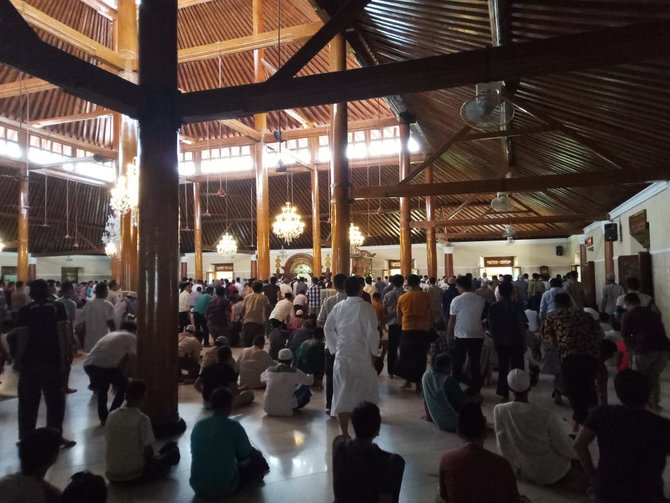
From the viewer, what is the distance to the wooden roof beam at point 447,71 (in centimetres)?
307

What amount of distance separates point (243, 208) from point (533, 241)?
39.8 feet

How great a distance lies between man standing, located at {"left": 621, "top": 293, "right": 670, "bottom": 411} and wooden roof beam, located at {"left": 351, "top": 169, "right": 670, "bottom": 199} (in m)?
2.85

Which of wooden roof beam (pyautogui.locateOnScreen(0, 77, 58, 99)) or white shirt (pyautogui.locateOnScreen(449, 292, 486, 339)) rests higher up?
wooden roof beam (pyautogui.locateOnScreen(0, 77, 58, 99))

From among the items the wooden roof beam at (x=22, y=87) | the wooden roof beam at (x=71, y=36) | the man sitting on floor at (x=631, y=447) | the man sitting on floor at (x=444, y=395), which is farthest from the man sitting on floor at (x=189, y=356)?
the wooden roof beam at (x=22, y=87)

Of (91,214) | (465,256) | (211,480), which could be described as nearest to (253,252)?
(91,214)

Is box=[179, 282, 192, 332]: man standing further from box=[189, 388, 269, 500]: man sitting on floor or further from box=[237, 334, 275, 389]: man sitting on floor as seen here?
box=[189, 388, 269, 500]: man sitting on floor

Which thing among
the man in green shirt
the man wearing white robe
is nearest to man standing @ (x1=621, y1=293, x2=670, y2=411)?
the man wearing white robe

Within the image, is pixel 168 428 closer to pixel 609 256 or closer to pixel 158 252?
pixel 158 252

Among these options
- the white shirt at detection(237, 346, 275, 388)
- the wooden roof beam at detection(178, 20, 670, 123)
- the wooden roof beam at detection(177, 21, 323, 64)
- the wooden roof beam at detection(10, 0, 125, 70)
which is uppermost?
the wooden roof beam at detection(177, 21, 323, 64)

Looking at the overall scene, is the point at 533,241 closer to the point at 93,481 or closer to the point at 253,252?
the point at 253,252

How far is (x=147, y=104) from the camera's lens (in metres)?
4.09

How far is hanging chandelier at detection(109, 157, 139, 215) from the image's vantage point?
809cm

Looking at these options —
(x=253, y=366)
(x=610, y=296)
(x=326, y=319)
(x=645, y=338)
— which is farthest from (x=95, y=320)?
(x=610, y=296)

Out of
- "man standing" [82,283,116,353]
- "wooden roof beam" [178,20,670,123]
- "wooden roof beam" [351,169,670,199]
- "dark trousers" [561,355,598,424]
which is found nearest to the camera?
"wooden roof beam" [178,20,670,123]
